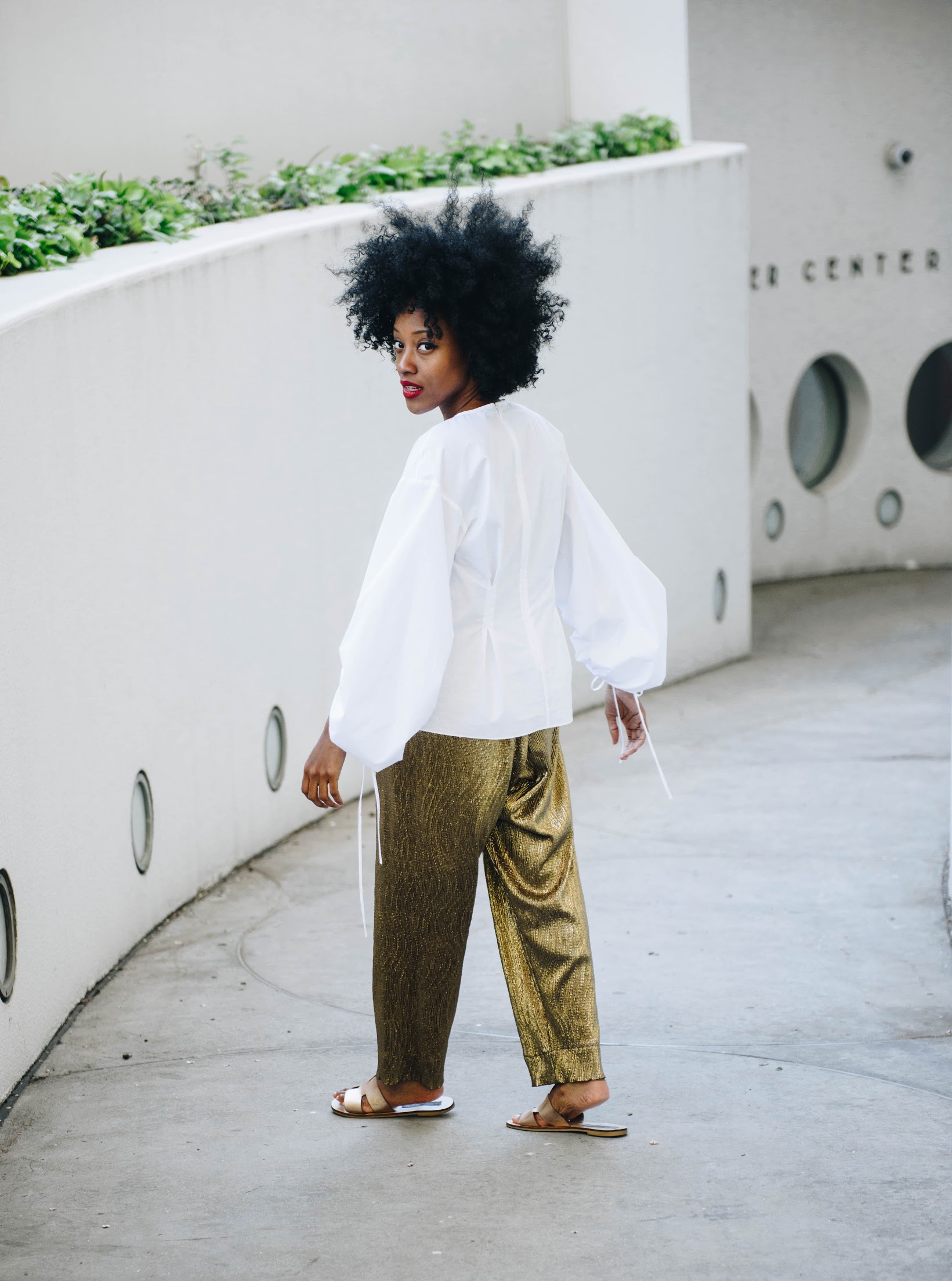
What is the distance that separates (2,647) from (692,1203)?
201 cm

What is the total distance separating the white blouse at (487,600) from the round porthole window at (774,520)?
820cm

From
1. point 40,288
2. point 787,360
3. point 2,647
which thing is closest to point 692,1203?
point 2,647

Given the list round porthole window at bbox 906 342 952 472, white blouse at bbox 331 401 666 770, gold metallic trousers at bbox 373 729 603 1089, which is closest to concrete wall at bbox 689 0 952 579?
round porthole window at bbox 906 342 952 472

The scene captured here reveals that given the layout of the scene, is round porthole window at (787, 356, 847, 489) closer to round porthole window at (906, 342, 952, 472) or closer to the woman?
round porthole window at (906, 342, 952, 472)

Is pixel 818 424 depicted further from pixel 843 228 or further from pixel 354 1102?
pixel 354 1102

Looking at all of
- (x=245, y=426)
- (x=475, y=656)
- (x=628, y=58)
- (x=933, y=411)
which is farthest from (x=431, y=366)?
(x=933, y=411)

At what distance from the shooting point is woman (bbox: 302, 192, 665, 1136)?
10.7 ft

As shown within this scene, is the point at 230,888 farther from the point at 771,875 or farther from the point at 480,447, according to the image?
the point at 480,447

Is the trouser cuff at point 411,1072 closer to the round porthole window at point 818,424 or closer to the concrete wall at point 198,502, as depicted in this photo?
the concrete wall at point 198,502

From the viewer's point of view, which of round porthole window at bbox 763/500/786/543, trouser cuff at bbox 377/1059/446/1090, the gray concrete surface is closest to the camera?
the gray concrete surface

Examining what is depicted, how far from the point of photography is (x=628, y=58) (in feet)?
31.3

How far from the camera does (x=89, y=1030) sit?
4.34 metres

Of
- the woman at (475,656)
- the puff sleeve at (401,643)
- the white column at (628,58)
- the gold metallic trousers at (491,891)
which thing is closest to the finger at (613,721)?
the woman at (475,656)

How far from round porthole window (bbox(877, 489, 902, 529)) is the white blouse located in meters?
8.82
